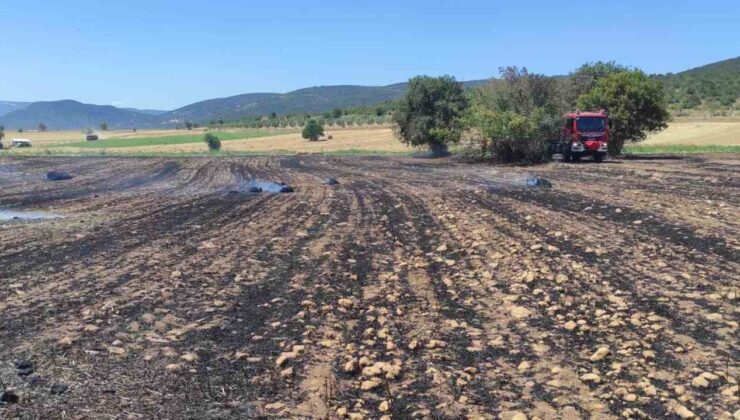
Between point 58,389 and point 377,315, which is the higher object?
point 58,389

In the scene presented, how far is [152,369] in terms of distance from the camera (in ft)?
16.8

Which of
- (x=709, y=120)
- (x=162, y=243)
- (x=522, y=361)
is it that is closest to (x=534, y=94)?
(x=162, y=243)

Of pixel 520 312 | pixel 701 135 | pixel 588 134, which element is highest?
pixel 588 134

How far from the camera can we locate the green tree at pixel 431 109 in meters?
44.1

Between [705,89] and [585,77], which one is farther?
[705,89]

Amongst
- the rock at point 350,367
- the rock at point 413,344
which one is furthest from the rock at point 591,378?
the rock at point 350,367

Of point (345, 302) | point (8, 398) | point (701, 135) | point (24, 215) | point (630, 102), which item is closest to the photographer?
point (8, 398)

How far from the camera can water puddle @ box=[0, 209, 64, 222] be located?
14531 mm

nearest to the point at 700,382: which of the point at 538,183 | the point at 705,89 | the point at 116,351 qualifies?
the point at 116,351

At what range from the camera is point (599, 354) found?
5207 millimetres

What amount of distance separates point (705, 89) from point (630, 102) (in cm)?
5794

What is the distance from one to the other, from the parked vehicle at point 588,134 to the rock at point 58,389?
93.9 ft

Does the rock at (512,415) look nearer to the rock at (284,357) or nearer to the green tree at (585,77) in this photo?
the rock at (284,357)

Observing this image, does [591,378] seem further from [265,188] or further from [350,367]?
[265,188]
